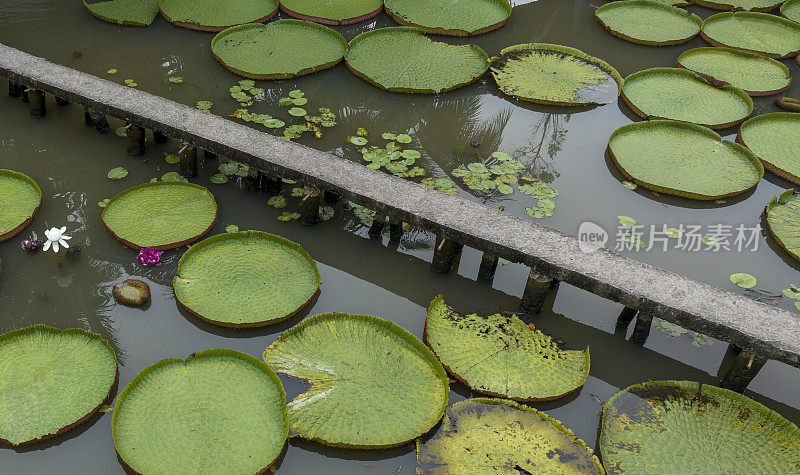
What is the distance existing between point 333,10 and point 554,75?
7.69ft

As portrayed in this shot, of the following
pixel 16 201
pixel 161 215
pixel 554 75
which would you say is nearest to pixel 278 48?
pixel 161 215

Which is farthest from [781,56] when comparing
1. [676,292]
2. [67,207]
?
[67,207]

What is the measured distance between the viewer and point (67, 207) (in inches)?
160

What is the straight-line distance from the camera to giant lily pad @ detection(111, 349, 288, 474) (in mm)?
2711

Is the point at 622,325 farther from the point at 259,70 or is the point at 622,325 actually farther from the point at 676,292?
the point at 259,70

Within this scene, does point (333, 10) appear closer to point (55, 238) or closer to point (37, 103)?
point (37, 103)

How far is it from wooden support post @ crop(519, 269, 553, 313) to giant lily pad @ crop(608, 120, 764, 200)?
5.12ft

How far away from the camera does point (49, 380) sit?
2.94m

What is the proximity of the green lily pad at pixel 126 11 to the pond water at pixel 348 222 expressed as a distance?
92 millimetres

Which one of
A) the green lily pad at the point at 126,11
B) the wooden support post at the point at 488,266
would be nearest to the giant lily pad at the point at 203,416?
the wooden support post at the point at 488,266

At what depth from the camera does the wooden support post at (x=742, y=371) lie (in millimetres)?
3189

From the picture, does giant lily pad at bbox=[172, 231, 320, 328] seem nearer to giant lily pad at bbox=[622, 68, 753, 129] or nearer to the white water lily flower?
the white water lily flower

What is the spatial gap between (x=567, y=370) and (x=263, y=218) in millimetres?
2174

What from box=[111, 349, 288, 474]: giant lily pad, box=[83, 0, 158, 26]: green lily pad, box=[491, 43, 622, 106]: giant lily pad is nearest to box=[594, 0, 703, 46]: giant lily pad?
box=[491, 43, 622, 106]: giant lily pad
